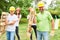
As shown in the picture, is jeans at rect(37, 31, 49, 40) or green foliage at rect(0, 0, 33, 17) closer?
jeans at rect(37, 31, 49, 40)

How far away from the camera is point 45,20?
872 cm

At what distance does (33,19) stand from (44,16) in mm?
2492

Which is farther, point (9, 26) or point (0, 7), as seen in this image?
point (0, 7)

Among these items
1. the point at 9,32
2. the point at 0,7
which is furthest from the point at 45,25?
the point at 0,7

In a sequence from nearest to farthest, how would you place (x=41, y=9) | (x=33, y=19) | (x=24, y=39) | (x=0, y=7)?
(x=41, y=9) → (x=33, y=19) → (x=24, y=39) → (x=0, y=7)

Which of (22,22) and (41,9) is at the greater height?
(41,9)

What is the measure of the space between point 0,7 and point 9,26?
18282 mm

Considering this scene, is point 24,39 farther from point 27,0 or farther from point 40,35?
point 27,0

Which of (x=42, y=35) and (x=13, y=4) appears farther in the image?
(x=13, y=4)

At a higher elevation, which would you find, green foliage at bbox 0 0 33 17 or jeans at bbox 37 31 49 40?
green foliage at bbox 0 0 33 17

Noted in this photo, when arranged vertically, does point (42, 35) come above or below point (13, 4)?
below

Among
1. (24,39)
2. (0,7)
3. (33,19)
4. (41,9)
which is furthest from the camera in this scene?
(0,7)

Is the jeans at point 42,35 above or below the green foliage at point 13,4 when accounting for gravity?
below

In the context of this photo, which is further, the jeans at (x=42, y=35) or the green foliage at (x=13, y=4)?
the green foliage at (x=13, y=4)
